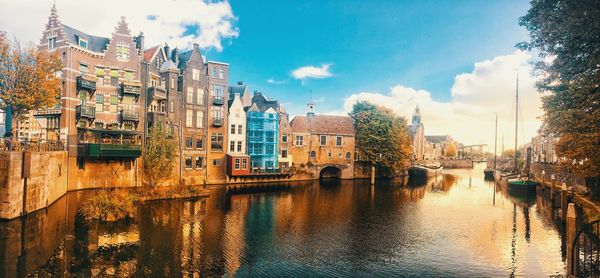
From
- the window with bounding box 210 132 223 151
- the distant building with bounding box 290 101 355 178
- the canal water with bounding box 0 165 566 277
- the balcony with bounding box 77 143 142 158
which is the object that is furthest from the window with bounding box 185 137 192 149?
the distant building with bounding box 290 101 355 178

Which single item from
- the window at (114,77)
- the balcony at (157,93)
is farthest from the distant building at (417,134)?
the window at (114,77)

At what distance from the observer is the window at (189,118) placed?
177 feet

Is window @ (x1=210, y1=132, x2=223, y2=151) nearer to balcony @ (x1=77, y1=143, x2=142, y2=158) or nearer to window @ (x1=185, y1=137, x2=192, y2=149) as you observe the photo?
window @ (x1=185, y1=137, x2=192, y2=149)

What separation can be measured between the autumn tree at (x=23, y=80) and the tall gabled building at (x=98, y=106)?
4.94 metres

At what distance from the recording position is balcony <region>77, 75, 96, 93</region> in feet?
142

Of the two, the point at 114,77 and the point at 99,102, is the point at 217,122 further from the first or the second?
the point at 99,102

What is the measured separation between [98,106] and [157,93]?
7689 mm

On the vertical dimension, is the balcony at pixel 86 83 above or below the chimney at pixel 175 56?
below

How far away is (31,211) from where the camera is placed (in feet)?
96.9

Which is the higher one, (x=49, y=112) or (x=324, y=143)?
(x=49, y=112)

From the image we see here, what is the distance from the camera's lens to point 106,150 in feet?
143

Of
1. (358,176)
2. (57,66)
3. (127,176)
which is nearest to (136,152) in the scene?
(127,176)

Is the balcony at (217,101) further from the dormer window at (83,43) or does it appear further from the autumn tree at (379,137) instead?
the autumn tree at (379,137)

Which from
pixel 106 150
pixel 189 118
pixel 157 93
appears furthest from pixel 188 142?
pixel 106 150
